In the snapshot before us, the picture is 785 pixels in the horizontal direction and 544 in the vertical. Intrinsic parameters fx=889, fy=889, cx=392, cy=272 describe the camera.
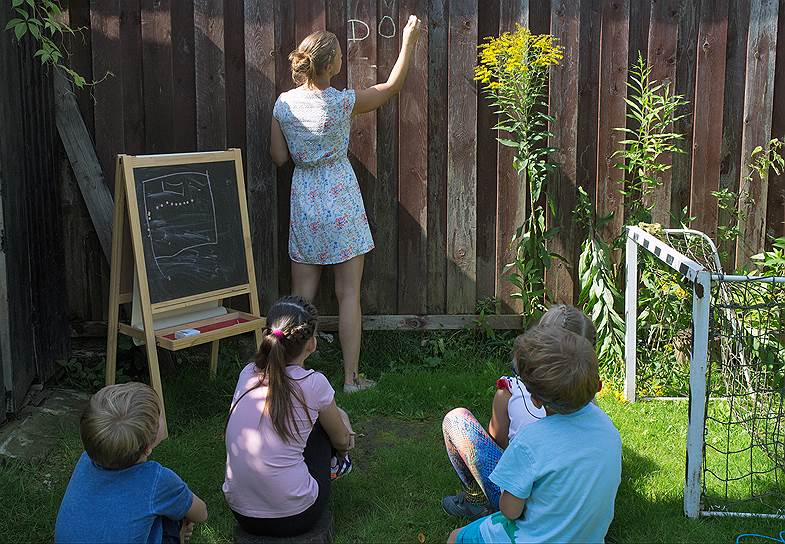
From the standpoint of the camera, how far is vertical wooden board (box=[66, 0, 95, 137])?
5.05 meters

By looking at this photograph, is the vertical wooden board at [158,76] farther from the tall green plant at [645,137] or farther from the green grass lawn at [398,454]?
the tall green plant at [645,137]

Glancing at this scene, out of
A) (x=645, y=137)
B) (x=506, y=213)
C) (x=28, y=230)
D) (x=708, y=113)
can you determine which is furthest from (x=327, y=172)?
(x=708, y=113)

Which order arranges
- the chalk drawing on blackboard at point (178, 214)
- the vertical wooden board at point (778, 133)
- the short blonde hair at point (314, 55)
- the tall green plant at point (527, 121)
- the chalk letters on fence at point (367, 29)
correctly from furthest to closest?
the vertical wooden board at point (778, 133) → the chalk letters on fence at point (367, 29) → the tall green plant at point (527, 121) → the short blonde hair at point (314, 55) → the chalk drawing on blackboard at point (178, 214)

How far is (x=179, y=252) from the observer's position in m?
4.56

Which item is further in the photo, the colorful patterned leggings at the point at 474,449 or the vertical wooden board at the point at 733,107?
the vertical wooden board at the point at 733,107

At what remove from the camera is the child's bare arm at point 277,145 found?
4980 millimetres

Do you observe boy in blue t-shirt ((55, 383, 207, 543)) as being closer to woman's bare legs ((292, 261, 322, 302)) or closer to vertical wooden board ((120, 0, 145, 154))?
woman's bare legs ((292, 261, 322, 302))

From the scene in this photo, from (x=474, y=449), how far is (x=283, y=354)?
82 cm

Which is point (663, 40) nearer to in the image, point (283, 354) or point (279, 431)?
point (283, 354)

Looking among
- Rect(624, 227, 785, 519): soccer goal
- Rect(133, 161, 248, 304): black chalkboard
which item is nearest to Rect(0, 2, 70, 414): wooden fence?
Rect(133, 161, 248, 304): black chalkboard

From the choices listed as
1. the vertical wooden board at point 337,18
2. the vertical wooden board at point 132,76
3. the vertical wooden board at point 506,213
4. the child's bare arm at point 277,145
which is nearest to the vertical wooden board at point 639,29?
the vertical wooden board at point 506,213

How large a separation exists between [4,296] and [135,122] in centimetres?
140

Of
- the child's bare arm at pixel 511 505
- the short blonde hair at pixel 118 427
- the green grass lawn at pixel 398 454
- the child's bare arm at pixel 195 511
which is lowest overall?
the green grass lawn at pixel 398 454

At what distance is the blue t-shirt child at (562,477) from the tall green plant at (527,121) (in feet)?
7.79
